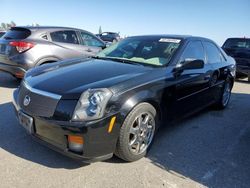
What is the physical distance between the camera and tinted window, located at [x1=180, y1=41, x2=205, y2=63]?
4258 mm

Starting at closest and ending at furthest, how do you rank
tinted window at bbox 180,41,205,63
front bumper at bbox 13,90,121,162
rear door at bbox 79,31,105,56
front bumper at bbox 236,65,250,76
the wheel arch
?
front bumper at bbox 13,90,121,162 → the wheel arch → tinted window at bbox 180,41,205,63 → rear door at bbox 79,31,105,56 → front bumper at bbox 236,65,250,76

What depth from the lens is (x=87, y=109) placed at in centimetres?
282

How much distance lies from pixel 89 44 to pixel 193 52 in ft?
13.1

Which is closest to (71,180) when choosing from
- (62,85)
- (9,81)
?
(62,85)

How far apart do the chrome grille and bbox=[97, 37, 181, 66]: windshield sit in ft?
5.08

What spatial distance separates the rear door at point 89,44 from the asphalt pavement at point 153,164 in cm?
353

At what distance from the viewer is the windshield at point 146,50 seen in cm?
407

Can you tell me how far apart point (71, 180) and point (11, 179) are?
1.94 feet

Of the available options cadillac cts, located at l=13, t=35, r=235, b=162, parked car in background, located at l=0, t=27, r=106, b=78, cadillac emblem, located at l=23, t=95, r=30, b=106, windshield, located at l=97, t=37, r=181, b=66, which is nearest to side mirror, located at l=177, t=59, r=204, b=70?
cadillac cts, located at l=13, t=35, r=235, b=162

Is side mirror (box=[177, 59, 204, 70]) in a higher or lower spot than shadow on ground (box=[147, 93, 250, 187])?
higher

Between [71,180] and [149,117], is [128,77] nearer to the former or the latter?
[149,117]

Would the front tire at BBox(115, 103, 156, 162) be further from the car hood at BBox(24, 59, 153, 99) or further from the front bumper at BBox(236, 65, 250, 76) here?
the front bumper at BBox(236, 65, 250, 76)

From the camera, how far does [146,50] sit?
4.37m

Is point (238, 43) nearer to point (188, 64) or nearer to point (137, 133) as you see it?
point (188, 64)
